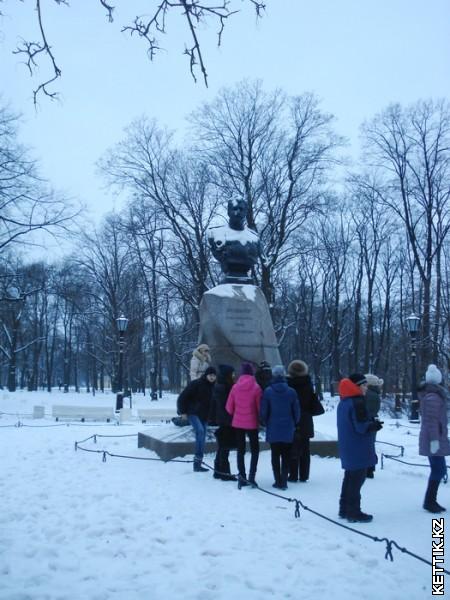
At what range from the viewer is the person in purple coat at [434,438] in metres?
6.57

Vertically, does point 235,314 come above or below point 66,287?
below

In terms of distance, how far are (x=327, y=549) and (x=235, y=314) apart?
6948 millimetres

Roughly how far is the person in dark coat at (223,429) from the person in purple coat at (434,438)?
2.80 m

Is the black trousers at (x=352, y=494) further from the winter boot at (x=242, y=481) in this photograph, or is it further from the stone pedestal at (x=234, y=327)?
the stone pedestal at (x=234, y=327)

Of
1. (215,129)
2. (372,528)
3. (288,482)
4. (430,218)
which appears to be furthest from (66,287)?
(372,528)

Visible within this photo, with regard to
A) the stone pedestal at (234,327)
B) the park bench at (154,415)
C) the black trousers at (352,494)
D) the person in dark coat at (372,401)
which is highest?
the stone pedestal at (234,327)

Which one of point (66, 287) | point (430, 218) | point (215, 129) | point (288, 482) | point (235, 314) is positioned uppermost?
point (215, 129)

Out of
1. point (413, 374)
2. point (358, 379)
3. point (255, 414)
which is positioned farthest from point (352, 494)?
point (413, 374)

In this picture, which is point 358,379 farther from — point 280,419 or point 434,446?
point 280,419

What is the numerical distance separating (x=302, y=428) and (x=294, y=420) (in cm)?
68

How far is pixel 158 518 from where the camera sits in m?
6.30

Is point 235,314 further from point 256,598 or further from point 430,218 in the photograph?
point 430,218

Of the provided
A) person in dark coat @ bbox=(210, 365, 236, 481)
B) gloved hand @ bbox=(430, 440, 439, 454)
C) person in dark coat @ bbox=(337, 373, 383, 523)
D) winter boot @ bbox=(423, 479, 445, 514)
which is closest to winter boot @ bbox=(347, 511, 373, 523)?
person in dark coat @ bbox=(337, 373, 383, 523)

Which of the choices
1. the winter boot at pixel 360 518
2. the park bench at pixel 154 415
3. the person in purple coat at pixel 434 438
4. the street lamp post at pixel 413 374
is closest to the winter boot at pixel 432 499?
the person in purple coat at pixel 434 438
